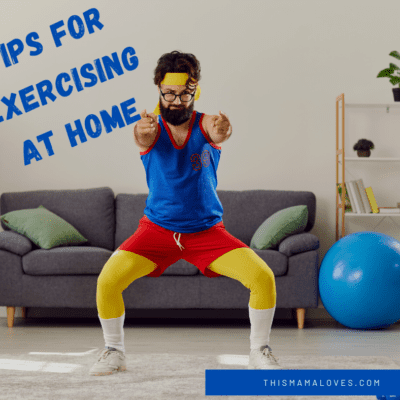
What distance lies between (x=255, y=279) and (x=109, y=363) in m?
0.67

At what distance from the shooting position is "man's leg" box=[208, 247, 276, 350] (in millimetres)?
1974

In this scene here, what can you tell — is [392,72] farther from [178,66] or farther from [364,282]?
[178,66]

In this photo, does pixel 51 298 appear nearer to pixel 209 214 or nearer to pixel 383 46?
pixel 209 214

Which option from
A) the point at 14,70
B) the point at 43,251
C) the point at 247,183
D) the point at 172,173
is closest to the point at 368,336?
the point at 247,183

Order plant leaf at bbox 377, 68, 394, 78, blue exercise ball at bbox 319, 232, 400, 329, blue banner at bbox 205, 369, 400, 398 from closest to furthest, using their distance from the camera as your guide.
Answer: blue banner at bbox 205, 369, 400, 398
blue exercise ball at bbox 319, 232, 400, 329
plant leaf at bbox 377, 68, 394, 78

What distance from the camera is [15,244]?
10.8ft

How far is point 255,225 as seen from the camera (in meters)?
3.73

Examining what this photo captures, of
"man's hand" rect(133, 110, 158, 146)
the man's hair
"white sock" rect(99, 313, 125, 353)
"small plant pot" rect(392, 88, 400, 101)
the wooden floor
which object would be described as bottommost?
the wooden floor

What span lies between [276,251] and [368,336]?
28.9 inches

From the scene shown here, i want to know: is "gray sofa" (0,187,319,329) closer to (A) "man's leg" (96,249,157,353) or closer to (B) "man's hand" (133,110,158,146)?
(A) "man's leg" (96,249,157,353)

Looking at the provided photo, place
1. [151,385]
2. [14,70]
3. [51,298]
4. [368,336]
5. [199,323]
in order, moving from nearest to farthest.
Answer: [151,385] → [368,336] → [51,298] → [199,323] → [14,70]

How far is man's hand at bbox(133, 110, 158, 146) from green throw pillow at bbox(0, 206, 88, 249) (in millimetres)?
1651

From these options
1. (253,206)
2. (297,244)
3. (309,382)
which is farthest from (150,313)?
(309,382)

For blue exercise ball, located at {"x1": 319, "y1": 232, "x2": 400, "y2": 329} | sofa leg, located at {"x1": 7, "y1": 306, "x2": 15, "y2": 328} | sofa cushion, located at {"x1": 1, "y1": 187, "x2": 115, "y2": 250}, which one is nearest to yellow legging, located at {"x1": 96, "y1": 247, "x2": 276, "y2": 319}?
blue exercise ball, located at {"x1": 319, "y1": 232, "x2": 400, "y2": 329}
